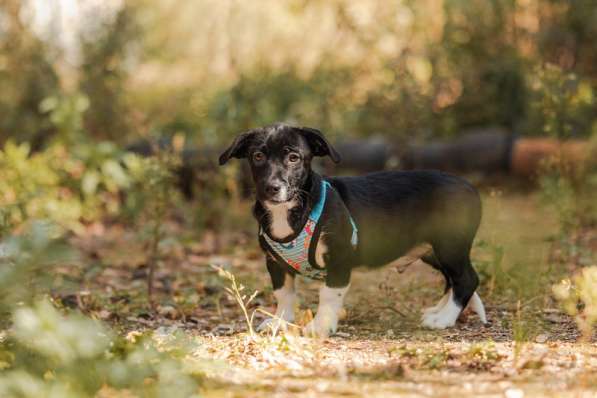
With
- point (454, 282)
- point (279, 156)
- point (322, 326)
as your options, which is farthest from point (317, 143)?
point (454, 282)

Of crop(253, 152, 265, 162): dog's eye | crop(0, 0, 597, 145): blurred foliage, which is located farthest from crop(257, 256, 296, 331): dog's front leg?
crop(0, 0, 597, 145): blurred foliage

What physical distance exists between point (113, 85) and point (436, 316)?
632 cm

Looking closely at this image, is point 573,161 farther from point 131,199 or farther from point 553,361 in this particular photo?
point 553,361

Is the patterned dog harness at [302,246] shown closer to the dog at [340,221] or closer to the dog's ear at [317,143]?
the dog at [340,221]

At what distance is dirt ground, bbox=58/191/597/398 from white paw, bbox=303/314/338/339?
0.17 ft

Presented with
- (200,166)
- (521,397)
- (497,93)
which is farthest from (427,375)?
(497,93)

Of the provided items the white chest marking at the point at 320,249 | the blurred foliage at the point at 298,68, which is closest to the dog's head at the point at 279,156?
the white chest marking at the point at 320,249

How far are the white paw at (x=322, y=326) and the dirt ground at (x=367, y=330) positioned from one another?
52mm

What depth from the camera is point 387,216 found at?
15.7 ft

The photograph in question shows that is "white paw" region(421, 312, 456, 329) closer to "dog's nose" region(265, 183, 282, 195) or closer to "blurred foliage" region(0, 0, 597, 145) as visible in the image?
"dog's nose" region(265, 183, 282, 195)

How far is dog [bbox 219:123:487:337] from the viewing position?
14.3 feet

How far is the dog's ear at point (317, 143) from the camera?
441 cm

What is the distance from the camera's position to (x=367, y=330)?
464 cm

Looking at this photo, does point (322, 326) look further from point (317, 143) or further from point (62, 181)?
point (62, 181)
